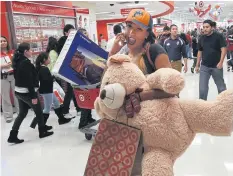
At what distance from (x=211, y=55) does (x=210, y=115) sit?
303cm

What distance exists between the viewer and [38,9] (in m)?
6.74

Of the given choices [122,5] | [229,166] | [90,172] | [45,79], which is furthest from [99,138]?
[122,5]

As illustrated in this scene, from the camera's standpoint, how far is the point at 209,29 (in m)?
3.89

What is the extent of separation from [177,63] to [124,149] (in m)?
4.34

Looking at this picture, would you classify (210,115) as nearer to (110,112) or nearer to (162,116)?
(162,116)

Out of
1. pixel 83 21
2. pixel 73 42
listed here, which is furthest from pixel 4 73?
pixel 83 21

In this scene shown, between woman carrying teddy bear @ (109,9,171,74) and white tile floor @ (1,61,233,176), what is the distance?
140 cm

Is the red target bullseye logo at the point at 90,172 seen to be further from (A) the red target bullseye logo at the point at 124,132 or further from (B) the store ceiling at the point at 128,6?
(B) the store ceiling at the point at 128,6

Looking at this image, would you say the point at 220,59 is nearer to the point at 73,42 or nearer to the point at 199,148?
the point at 199,148

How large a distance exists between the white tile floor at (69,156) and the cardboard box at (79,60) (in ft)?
3.08

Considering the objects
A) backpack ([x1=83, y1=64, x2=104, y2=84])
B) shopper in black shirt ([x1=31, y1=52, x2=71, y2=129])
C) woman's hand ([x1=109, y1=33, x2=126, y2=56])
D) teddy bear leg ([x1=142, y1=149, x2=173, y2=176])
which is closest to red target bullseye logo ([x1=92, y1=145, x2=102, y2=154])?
teddy bear leg ([x1=142, y1=149, x2=173, y2=176])

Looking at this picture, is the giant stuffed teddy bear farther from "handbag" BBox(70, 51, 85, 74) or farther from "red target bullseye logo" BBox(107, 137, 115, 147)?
"handbag" BBox(70, 51, 85, 74)

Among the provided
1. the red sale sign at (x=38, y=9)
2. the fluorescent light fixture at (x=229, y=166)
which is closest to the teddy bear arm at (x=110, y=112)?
the fluorescent light fixture at (x=229, y=166)

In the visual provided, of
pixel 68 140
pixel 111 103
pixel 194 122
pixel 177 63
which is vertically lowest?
pixel 68 140
